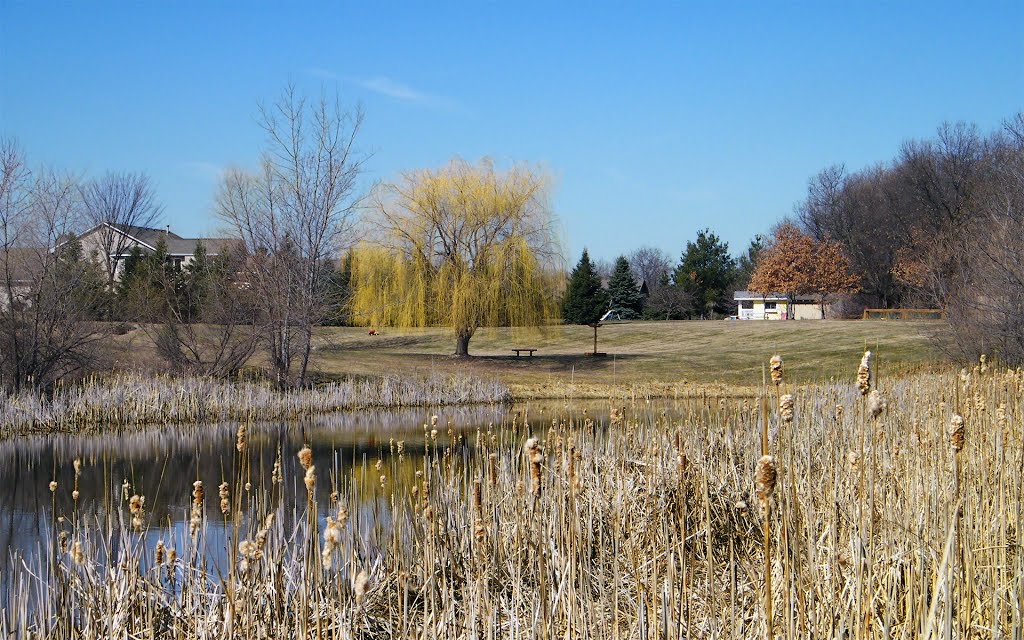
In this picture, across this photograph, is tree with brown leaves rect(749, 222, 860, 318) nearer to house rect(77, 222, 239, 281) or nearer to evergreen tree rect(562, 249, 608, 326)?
evergreen tree rect(562, 249, 608, 326)

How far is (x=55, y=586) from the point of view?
4.19 meters

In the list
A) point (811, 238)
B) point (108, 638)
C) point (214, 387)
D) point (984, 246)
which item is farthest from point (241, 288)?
point (811, 238)

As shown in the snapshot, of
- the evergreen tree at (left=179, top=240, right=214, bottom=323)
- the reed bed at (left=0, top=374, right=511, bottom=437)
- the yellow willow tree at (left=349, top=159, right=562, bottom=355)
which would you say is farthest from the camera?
the yellow willow tree at (left=349, top=159, right=562, bottom=355)

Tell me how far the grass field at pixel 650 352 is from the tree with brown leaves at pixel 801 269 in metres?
11.7

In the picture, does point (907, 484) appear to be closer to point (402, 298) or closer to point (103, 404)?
point (103, 404)

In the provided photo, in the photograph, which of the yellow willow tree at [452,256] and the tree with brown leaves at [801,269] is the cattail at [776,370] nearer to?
the yellow willow tree at [452,256]

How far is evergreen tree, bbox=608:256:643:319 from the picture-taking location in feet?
188

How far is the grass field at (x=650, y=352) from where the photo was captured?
2406 cm

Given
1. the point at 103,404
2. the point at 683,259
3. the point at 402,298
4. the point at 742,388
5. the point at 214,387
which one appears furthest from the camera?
the point at 683,259

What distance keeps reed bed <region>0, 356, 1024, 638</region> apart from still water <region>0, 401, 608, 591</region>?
6.92 feet

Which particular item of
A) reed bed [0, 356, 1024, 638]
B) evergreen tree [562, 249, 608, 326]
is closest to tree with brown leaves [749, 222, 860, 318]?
evergreen tree [562, 249, 608, 326]

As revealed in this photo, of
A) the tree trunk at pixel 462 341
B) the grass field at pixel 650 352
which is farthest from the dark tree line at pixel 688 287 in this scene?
the tree trunk at pixel 462 341

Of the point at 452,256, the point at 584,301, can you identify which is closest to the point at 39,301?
the point at 452,256

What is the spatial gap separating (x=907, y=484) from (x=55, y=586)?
3.95 m
